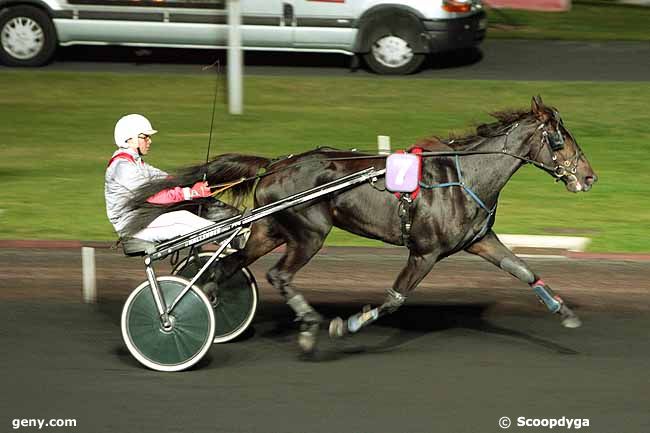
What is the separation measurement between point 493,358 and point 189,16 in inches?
388

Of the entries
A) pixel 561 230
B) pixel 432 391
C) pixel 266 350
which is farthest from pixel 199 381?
pixel 561 230

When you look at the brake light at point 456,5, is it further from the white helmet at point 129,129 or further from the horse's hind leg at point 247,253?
the white helmet at point 129,129

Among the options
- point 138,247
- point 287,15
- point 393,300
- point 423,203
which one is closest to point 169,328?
point 138,247

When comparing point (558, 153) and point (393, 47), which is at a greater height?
point (558, 153)

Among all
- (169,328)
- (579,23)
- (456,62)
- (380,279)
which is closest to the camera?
(169,328)

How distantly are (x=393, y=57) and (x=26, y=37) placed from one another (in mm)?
5162

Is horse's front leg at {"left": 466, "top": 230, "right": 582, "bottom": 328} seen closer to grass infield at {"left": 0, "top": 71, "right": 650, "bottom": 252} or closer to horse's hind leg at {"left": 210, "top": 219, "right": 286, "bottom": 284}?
horse's hind leg at {"left": 210, "top": 219, "right": 286, "bottom": 284}

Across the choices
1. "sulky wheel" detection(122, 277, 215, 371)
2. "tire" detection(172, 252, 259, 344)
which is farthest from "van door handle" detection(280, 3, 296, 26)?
"sulky wheel" detection(122, 277, 215, 371)

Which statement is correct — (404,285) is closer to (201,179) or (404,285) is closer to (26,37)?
(201,179)

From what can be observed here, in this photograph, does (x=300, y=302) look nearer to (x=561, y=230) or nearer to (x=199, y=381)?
(x=199, y=381)

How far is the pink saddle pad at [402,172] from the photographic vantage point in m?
7.04

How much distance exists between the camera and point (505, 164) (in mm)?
7297

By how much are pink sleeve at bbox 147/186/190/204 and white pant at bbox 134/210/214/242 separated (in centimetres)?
8

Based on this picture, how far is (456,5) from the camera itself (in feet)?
53.1
